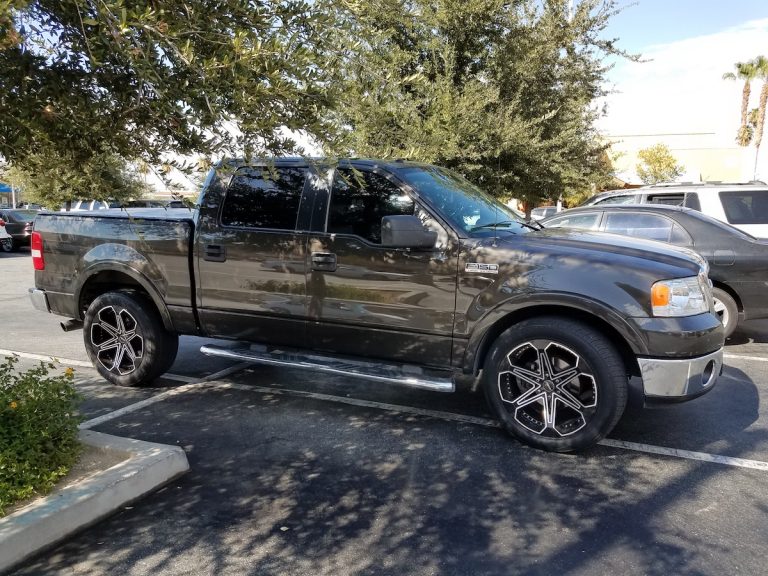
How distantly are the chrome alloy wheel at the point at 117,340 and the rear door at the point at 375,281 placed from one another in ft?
5.76

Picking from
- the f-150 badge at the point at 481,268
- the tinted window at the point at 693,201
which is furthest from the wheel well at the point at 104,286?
the tinted window at the point at 693,201

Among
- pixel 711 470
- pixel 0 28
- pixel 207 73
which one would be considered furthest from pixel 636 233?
pixel 0 28

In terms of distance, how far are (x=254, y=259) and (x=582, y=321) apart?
8.37ft

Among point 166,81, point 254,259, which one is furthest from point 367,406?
point 166,81

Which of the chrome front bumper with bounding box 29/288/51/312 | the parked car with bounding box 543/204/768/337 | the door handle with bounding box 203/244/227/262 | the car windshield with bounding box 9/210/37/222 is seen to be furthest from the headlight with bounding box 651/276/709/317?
the car windshield with bounding box 9/210/37/222

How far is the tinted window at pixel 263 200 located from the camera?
487 centimetres

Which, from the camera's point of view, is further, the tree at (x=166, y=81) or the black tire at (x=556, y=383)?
the black tire at (x=556, y=383)

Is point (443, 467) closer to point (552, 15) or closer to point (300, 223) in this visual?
point (300, 223)

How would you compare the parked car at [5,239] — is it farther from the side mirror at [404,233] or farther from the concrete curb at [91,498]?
the side mirror at [404,233]

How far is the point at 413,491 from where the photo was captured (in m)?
3.54

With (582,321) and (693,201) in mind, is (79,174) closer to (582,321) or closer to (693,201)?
(582,321)

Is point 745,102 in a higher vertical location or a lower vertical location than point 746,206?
higher

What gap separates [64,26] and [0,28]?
1.64ft

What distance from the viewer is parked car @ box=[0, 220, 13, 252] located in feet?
66.6
